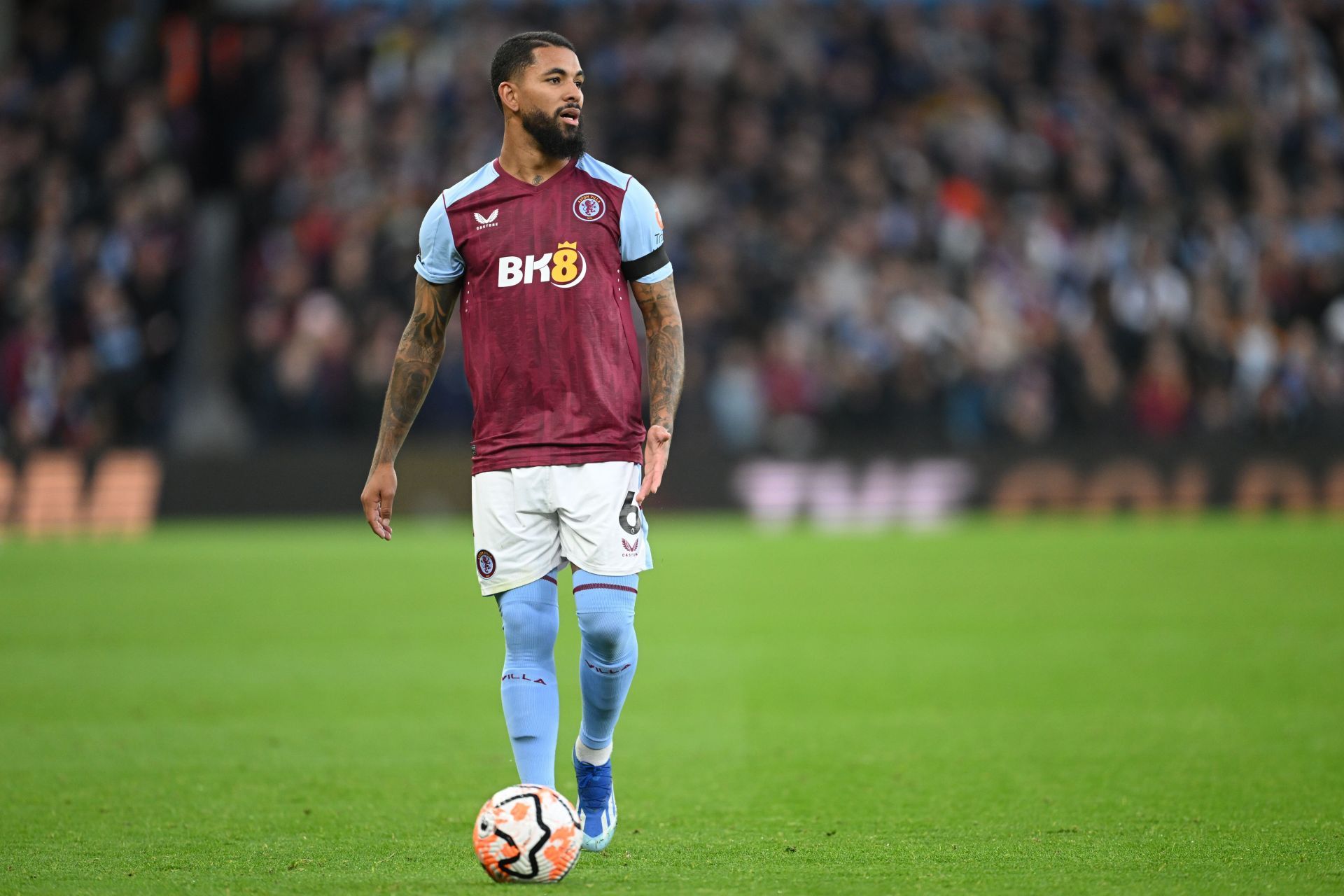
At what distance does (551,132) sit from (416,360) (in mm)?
881

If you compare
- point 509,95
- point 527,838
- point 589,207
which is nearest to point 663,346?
point 589,207

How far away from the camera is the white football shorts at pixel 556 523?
17.1ft

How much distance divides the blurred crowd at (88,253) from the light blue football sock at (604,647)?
1599 centimetres

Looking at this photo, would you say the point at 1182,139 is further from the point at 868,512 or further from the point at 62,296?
the point at 62,296

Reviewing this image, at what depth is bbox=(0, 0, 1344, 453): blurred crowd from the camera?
20.8 meters

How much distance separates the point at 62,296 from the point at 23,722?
14373 millimetres

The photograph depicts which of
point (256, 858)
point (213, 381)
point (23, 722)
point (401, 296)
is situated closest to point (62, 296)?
point (213, 381)

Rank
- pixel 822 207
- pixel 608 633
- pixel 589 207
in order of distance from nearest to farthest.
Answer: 1. pixel 608 633
2. pixel 589 207
3. pixel 822 207

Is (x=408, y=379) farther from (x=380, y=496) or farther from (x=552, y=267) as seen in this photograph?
(x=552, y=267)

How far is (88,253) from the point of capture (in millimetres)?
21672

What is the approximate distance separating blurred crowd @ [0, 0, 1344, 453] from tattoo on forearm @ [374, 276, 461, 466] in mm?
14542

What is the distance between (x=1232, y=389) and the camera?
21062 millimetres

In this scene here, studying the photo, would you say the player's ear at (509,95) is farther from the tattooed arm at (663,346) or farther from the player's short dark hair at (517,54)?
the tattooed arm at (663,346)

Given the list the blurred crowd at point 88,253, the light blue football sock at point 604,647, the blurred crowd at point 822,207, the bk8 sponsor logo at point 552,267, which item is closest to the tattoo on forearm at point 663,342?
the bk8 sponsor logo at point 552,267
